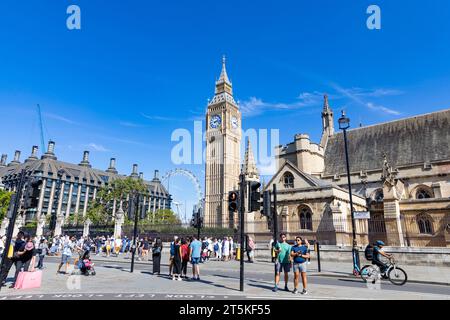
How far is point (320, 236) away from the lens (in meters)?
24.2

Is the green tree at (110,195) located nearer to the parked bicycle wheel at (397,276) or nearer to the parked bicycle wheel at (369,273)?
the parked bicycle wheel at (369,273)

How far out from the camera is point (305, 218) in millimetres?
27281

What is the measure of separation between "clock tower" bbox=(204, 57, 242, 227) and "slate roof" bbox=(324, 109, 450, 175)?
4057 cm

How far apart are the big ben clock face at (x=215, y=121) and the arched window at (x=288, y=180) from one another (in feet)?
196

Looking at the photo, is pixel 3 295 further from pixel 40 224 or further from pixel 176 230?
pixel 40 224

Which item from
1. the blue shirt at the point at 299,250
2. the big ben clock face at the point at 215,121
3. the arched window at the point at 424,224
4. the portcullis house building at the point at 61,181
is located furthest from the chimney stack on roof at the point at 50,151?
the blue shirt at the point at 299,250

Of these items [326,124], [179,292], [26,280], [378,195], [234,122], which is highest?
[234,122]

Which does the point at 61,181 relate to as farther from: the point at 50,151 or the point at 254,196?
the point at 254,196

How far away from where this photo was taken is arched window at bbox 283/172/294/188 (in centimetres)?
2972

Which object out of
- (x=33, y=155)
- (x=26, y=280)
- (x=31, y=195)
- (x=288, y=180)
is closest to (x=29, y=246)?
(x=26, y=280)

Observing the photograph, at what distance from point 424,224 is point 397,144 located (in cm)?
1461

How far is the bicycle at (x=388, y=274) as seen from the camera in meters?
10.9
